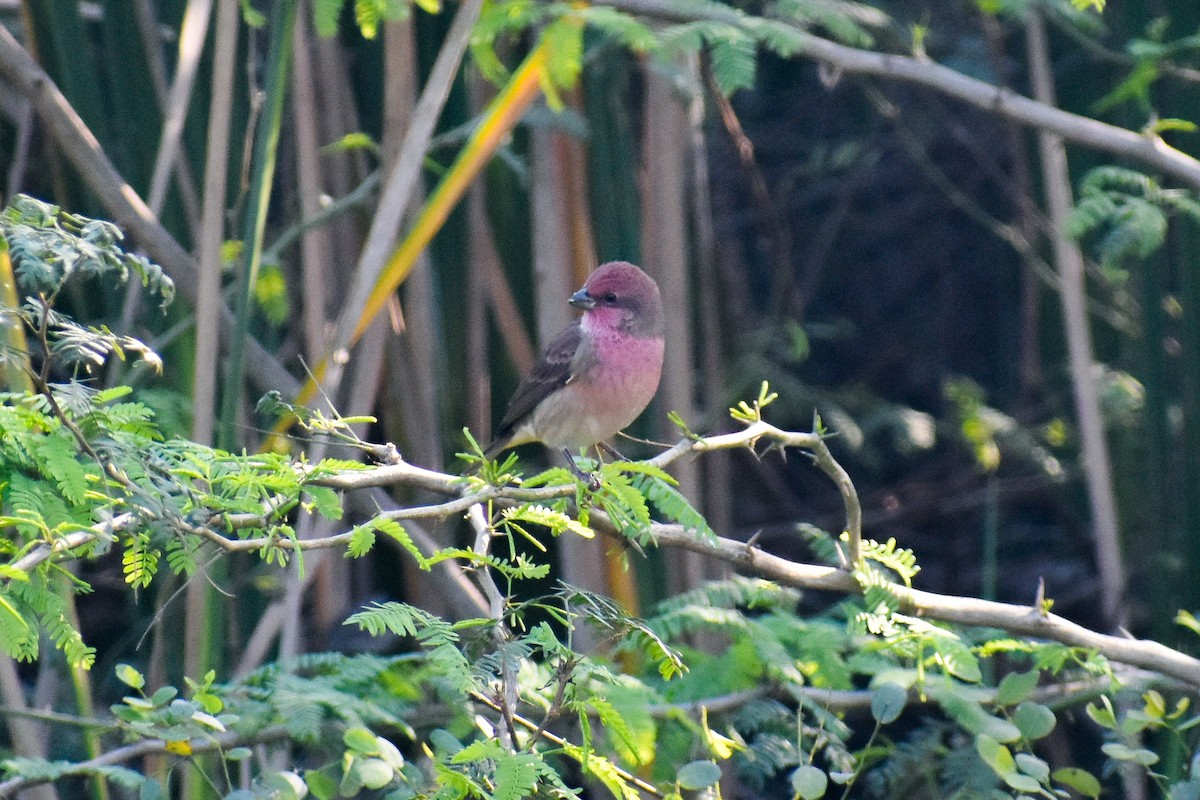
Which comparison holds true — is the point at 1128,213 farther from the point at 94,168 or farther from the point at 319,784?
the point at 94,168

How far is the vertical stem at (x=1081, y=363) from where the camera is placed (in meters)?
4.65

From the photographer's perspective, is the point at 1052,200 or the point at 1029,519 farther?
the point at 1029,519

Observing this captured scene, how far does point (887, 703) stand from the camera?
2.76 metres

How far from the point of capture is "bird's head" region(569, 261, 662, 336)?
4.08 m

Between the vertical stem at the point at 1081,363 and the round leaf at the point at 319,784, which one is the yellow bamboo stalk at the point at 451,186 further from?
the vertical stem at the point at 1081,363

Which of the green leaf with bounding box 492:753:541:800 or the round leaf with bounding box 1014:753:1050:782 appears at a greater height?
the green leaf with bounding box 492:753:541:800

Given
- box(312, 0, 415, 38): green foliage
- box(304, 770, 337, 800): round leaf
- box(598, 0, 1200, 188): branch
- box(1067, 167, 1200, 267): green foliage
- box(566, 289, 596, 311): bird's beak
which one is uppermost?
box(312, 0, 415, 38): green foliage

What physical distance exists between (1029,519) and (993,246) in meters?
1.50

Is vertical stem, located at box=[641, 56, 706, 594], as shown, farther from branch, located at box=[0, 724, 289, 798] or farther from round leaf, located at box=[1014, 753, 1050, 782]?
round leaf, located at box=[1014, 753, 1050, 782]

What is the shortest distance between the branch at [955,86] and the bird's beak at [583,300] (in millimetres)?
868

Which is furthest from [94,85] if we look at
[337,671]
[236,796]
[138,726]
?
[236,796]

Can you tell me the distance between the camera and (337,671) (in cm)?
332

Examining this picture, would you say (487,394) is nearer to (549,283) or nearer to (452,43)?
(549,283)

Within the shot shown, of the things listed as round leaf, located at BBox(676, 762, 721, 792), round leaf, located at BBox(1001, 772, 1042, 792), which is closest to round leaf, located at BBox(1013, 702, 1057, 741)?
round leaf, located at BBox(1001, 772, 1042, 792)
